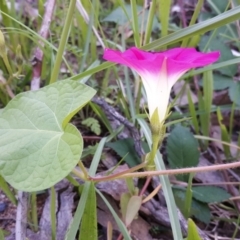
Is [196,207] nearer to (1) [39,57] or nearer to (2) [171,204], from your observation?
(2) [171,204]

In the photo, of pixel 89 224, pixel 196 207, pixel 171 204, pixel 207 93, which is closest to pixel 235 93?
pixel 207 93

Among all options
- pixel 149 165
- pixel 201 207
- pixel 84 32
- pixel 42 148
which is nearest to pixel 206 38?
pixel 84 32

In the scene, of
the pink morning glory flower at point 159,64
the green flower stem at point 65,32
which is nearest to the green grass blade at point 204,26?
the pink morning glory flower at point 159,64

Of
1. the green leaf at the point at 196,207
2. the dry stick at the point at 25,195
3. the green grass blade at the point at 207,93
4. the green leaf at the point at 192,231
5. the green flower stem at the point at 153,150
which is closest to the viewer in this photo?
the green leaf at the point at 192,231

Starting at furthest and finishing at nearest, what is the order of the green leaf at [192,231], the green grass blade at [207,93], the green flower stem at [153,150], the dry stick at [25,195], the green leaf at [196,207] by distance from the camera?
1. the green grass blade at [207,93]
2. the green leaf at [196,207]
3. the dry stick at [25,195]
4. the green flower stem at [153,150]
5. the green leaf at [192,231]

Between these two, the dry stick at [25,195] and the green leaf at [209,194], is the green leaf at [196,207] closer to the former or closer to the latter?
the green leaf at [209,194]

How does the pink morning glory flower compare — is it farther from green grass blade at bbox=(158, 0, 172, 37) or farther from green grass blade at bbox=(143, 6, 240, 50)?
green grass blade at bbox=(158, 0, 172, 37)
